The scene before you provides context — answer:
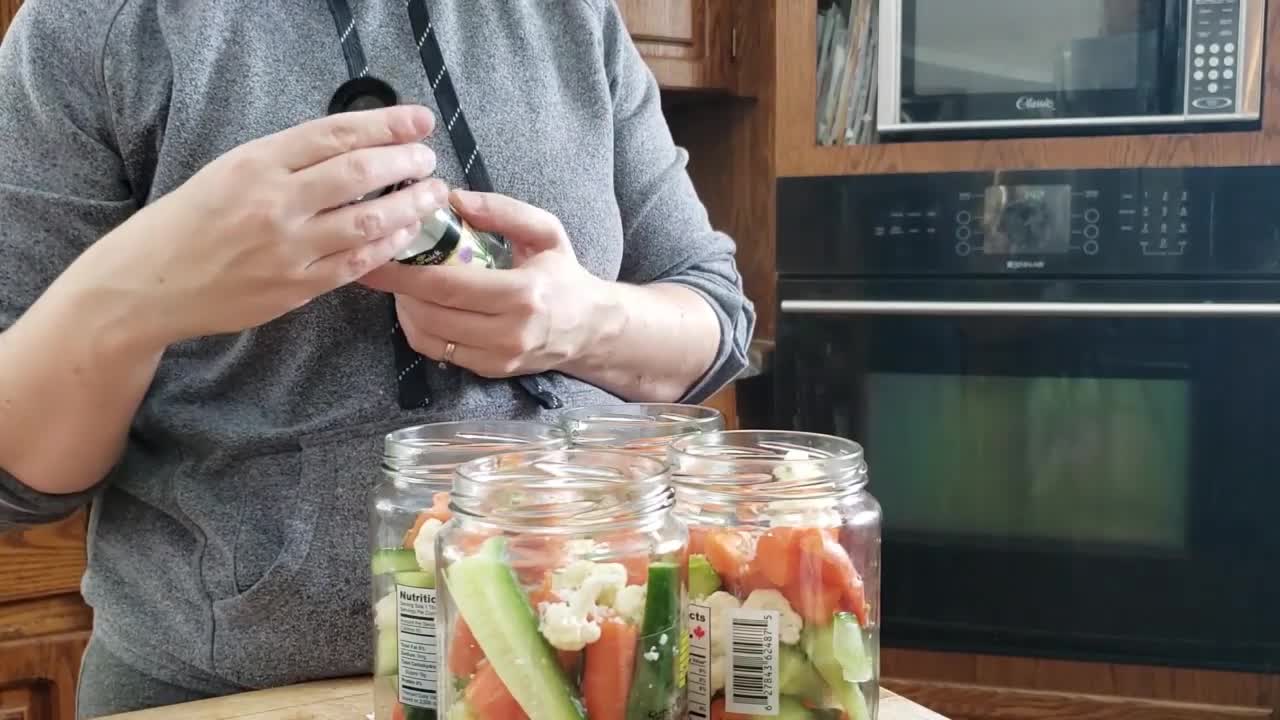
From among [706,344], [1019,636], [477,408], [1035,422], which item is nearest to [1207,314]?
[1035,422]

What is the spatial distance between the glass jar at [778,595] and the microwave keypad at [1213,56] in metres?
1.41

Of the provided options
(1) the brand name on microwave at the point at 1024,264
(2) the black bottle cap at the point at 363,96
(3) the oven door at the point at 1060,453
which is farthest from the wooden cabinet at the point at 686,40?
(2) the black bottle cap at the point at 363,96

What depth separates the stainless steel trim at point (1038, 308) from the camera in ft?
5.27

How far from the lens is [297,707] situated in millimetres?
624

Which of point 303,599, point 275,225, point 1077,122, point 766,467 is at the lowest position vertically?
point 303,599

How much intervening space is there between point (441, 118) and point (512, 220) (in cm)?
15

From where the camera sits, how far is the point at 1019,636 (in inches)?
67.8

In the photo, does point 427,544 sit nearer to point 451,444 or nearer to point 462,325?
point 451,444

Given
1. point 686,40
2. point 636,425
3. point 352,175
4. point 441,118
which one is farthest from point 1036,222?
point 352,175

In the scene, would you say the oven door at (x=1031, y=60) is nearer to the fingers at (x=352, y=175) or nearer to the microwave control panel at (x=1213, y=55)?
the microwave control panel at (x=1213, y=55)

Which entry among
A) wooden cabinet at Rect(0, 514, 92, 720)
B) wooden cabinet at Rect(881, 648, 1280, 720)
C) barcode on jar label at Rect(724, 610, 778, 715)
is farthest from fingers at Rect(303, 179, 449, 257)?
wooden cabinet at Rect(881, 648, 1280, 720)

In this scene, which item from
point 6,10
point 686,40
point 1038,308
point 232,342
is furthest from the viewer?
point 686,40

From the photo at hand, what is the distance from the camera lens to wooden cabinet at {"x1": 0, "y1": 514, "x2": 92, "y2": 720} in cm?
152

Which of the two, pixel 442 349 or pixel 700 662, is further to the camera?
pixel 442 349
